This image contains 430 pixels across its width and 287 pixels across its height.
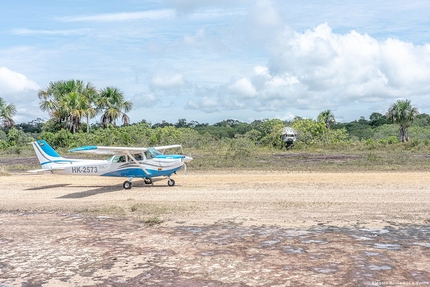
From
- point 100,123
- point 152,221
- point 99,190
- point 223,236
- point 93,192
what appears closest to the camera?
point 223,236

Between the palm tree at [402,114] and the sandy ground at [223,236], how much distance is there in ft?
119

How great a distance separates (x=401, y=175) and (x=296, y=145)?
74.6 ft

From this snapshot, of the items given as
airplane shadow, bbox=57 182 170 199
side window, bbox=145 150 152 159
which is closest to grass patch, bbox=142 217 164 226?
airplane shadow, bbox=57 182 170 199

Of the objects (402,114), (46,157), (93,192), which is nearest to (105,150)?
(93,192)

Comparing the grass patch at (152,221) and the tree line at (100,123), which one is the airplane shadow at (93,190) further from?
the tree line at (100,123)

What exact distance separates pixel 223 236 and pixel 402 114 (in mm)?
46154

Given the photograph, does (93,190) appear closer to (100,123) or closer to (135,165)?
(135,165)

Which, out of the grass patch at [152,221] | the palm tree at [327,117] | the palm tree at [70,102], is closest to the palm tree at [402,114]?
the palm tree at [327,117]

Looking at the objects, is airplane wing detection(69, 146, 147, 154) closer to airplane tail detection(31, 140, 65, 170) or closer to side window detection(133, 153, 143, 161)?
side window detection(133, 153, 143, 161)

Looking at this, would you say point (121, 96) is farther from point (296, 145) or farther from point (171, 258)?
point (171, 258)

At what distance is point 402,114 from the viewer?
50.0 metres

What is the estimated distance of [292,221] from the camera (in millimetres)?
10188

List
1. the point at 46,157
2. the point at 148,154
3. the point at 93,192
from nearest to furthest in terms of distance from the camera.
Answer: the point at 93,192
the point at 148,154
the point at 46,157

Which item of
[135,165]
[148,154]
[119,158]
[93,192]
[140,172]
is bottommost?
[93,192]
